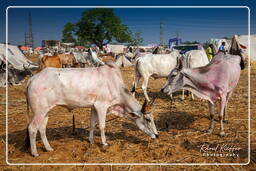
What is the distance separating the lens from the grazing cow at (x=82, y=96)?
15.6ft

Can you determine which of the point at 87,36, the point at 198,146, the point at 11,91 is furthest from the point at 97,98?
the point at 11,91

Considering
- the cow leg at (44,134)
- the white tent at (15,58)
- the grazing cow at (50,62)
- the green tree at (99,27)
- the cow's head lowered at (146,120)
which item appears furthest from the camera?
the white tent at (15,58)

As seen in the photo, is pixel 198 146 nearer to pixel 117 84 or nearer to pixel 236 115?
pixel 117 84

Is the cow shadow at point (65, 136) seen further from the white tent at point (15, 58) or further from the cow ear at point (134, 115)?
the white tent at point (15, 58)

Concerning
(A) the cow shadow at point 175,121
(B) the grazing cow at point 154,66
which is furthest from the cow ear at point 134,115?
(B) the grazing cow at point 154,66

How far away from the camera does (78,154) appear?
5012 mm

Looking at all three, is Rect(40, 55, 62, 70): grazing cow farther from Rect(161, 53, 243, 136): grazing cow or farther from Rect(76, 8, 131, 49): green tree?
Rect(161, 53, 243, 136): grazing cow

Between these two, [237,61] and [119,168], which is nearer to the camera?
[119,168]

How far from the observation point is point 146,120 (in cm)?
530

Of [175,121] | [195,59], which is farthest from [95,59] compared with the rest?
[195,59]

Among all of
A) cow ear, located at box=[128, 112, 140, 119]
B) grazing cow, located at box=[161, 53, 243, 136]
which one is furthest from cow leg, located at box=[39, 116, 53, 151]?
grazing cow, located at box=[161, 53, 243, 136]

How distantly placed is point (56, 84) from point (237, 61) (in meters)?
5.00

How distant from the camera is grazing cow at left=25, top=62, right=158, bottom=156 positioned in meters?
4.76

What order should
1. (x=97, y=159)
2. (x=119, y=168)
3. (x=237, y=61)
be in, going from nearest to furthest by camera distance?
(x=119, y=168), (x=97, y=159), (x=237, y=61)
